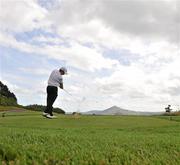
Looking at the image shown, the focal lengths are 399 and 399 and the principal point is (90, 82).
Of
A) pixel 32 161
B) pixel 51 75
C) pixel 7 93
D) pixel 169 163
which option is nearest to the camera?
pixel 32 161

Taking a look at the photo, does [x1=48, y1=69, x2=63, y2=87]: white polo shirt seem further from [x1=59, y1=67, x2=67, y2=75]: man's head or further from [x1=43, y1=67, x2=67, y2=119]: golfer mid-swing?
[x1=59, y1=67, x2=67, y2=75]: man's head

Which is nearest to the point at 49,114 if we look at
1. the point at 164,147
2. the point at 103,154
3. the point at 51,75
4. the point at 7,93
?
the point at 51,75

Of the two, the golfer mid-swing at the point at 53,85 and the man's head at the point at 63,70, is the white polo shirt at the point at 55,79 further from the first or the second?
the man's head at the point at 63,70

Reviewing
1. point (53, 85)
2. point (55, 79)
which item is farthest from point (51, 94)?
point (55, 79)

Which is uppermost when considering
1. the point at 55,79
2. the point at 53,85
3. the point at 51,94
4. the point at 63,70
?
the point at 63,70

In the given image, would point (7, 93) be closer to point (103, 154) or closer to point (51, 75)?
point (51, 75)

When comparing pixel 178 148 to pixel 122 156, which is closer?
pixel 122 156

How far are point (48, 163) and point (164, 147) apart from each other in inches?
121

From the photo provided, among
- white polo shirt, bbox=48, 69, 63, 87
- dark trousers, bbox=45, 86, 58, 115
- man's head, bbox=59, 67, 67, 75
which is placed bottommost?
dark trousers, bbox=45, 86, 58, 115

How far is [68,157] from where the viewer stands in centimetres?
571

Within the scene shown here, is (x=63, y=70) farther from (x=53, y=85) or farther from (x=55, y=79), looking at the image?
(x=53, y=85)

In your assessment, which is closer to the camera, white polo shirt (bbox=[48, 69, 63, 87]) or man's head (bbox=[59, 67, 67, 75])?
white polo shirt (bbox=[48, 69, 63, 87])

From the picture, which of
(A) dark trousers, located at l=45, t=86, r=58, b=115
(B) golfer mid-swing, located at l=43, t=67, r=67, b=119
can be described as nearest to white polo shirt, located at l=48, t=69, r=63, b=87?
(B) golfer mid-swing, located at l=43, t=67, r=67, b=119

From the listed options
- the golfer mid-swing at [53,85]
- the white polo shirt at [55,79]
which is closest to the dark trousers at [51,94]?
the golfer mid-swing at [53,85]
